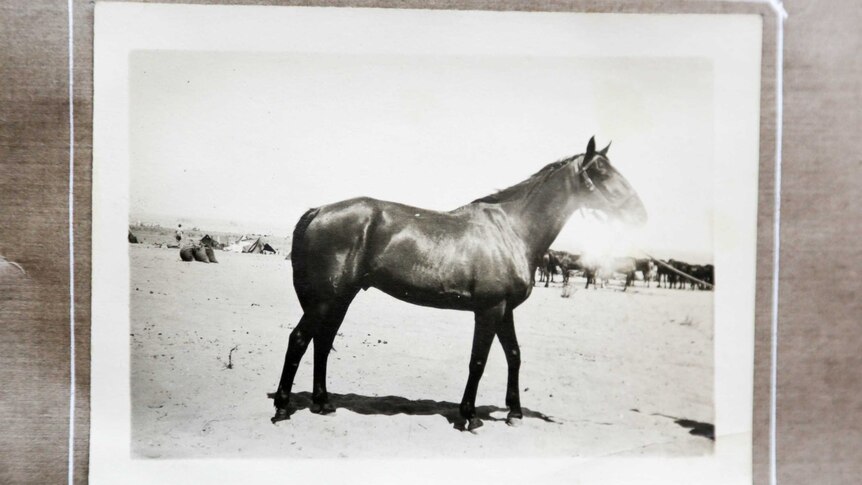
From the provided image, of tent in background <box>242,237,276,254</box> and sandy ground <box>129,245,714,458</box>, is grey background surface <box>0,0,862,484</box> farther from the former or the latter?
tent in background <box>242,237,276,254</box>

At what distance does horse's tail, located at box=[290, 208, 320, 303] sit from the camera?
1.30 metres

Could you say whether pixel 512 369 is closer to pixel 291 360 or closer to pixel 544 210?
pixel 544 210

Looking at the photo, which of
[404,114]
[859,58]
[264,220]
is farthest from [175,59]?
[859,58]

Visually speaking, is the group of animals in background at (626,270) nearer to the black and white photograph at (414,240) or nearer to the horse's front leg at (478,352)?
the black and white photograph at (414,240)

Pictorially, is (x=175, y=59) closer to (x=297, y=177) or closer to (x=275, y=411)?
(x=297, y=177)

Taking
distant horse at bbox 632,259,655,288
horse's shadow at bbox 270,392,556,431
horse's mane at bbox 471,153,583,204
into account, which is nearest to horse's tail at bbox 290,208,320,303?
horse's shadow at bbox 270,392,556,431

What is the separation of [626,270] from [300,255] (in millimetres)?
660

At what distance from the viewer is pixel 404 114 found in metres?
1.29

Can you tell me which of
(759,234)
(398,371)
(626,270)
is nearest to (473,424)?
(398,371)

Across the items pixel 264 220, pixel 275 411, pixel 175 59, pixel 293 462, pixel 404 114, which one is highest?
pixel 175 59

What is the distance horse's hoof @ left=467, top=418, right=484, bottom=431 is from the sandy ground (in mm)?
15

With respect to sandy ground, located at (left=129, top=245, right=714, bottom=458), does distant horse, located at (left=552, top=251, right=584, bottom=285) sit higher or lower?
higher

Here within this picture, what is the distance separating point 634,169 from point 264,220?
2.47 ft

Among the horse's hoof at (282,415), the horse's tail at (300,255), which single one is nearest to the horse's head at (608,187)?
the horse's tail at (300,255)
